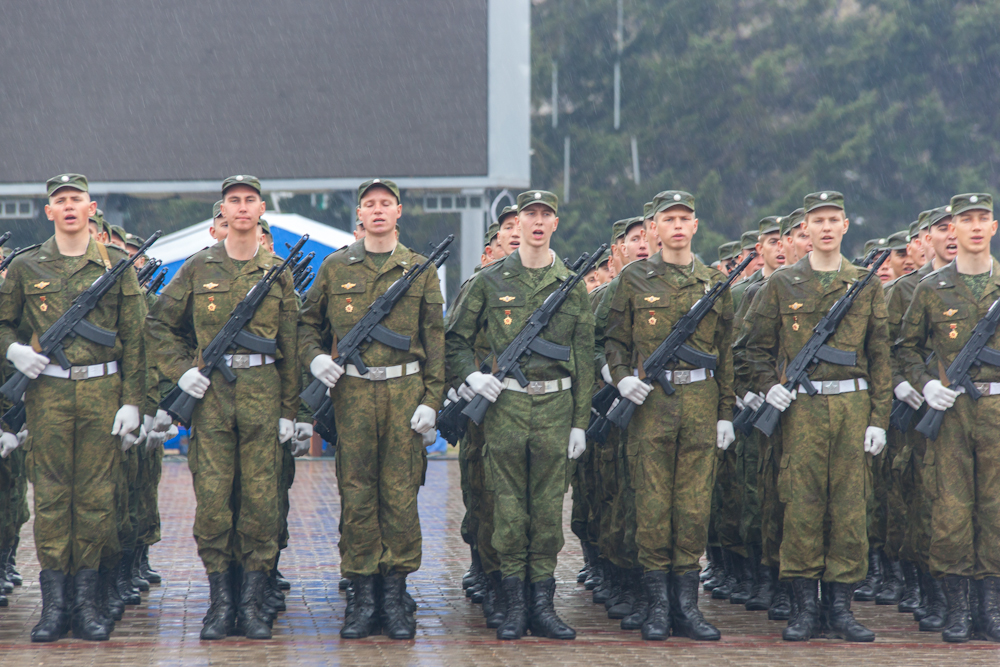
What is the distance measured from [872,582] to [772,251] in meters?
2.31

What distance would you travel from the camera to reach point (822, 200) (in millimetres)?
6797

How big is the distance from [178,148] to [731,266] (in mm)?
11249

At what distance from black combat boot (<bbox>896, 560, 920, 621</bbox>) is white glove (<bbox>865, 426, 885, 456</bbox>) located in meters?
1.15

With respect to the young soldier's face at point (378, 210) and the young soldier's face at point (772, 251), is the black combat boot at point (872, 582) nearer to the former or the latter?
the young soldier's face at point (772, 251)

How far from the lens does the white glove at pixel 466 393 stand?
6738 millimetres

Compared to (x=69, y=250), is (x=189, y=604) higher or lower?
lower

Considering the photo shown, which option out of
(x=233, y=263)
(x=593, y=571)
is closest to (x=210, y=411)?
(x=233, y=263)

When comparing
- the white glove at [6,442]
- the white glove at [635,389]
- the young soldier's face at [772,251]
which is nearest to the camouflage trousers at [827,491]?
the white glove at [635,389]

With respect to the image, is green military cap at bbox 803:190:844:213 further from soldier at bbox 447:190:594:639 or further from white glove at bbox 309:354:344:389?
white glove at bbox 309:354:344:389

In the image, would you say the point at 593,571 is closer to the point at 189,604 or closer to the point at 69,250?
the point at 189,604

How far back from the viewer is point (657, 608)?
21.5 ft

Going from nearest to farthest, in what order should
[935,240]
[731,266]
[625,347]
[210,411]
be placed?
[210,411], [625,347], [935,240], [731,266]

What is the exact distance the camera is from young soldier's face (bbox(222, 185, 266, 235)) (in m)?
6.61

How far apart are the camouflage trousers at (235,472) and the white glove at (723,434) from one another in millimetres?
2323
